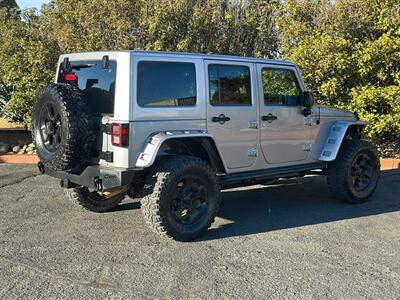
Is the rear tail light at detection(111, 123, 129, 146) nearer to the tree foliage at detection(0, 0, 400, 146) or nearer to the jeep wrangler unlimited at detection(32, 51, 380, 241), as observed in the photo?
the jeep wrangler unlimited at detection(32, 51, 380, 241)

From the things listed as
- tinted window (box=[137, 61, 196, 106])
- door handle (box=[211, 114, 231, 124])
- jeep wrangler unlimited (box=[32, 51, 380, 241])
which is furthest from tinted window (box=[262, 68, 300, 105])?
tinted window (box=[137, 61, 196, 106])

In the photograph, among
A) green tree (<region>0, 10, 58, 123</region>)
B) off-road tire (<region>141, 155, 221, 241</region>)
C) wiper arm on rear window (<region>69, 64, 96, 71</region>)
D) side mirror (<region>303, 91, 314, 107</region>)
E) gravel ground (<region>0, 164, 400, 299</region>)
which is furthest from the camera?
green tree (<region>0, 10, 58, 123</region>)

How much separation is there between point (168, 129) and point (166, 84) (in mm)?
458

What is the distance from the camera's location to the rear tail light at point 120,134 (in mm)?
4523

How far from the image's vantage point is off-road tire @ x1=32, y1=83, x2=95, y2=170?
455 centimetres

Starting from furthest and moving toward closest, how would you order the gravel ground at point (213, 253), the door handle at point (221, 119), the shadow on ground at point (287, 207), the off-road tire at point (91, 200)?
the off-road tire at point (91, 200) < the shadow on ground at point (287, 207) < the door handle at point (221, 119) < the gravel ground at point (213, 253)

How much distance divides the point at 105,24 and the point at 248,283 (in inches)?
285

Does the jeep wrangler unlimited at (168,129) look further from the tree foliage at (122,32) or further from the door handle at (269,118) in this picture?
the tree foliage at (122,32)

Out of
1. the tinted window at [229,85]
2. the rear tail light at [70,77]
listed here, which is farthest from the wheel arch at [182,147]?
the rear tail light at [70,77]

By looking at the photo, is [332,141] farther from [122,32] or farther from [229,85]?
[122,32]

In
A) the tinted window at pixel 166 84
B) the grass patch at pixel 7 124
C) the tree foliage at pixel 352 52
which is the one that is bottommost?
the tinted window at pixel 166 84

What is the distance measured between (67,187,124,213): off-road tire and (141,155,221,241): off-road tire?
1323 mm

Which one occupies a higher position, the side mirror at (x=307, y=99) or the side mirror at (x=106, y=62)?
the side mirror at (x=106, y=62)

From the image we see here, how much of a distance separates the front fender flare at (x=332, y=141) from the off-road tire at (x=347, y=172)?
0.18m
